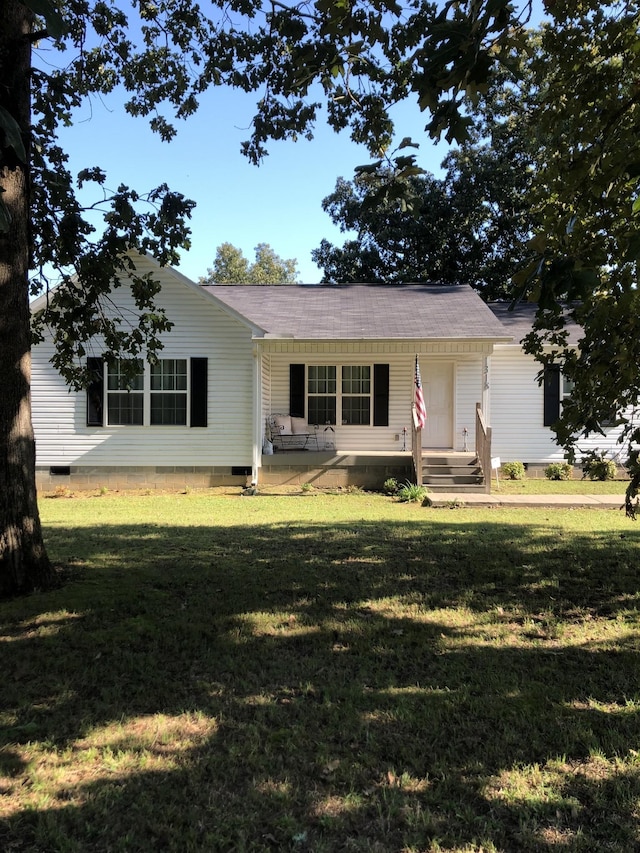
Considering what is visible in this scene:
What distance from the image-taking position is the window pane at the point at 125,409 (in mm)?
13680

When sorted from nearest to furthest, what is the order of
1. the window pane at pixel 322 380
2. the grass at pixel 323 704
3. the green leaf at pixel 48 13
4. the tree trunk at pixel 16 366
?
the green leaf at pixel 48 13 → the grass at pixel 323 704 → the tree trunk at pixel 16 366 → the window pane at pixel 322 380

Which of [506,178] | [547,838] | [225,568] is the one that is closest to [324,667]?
[547,838]

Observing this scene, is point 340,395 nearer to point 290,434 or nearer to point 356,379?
point 356,379

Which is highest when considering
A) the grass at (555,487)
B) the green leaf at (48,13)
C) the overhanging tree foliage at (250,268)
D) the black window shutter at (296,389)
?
the overhanging tree foliage at (250,268)

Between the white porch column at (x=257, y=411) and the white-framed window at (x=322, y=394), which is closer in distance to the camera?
the white porch column at (x=257, y=411)

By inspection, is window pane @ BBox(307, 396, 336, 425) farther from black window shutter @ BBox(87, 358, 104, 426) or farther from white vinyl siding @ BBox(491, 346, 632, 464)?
black window shutter @ BBox(87, 358, 104, 426)

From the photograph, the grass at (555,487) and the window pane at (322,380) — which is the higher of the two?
the window pane at (322,380)

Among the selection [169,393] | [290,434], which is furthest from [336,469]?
[169,393]

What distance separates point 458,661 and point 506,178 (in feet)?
83.0

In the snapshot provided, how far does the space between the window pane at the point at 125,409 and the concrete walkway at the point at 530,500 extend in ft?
21.9

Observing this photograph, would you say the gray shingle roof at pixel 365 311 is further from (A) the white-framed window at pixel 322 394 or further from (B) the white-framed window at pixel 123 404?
(B) the white-framed window at pixel 123 404

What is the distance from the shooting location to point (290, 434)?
47.2 feet

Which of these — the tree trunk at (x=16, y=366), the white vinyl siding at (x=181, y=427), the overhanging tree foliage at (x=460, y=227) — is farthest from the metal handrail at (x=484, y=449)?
the overhanging tree foliage at (x=460, y=227)

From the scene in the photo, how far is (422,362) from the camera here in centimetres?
1510
